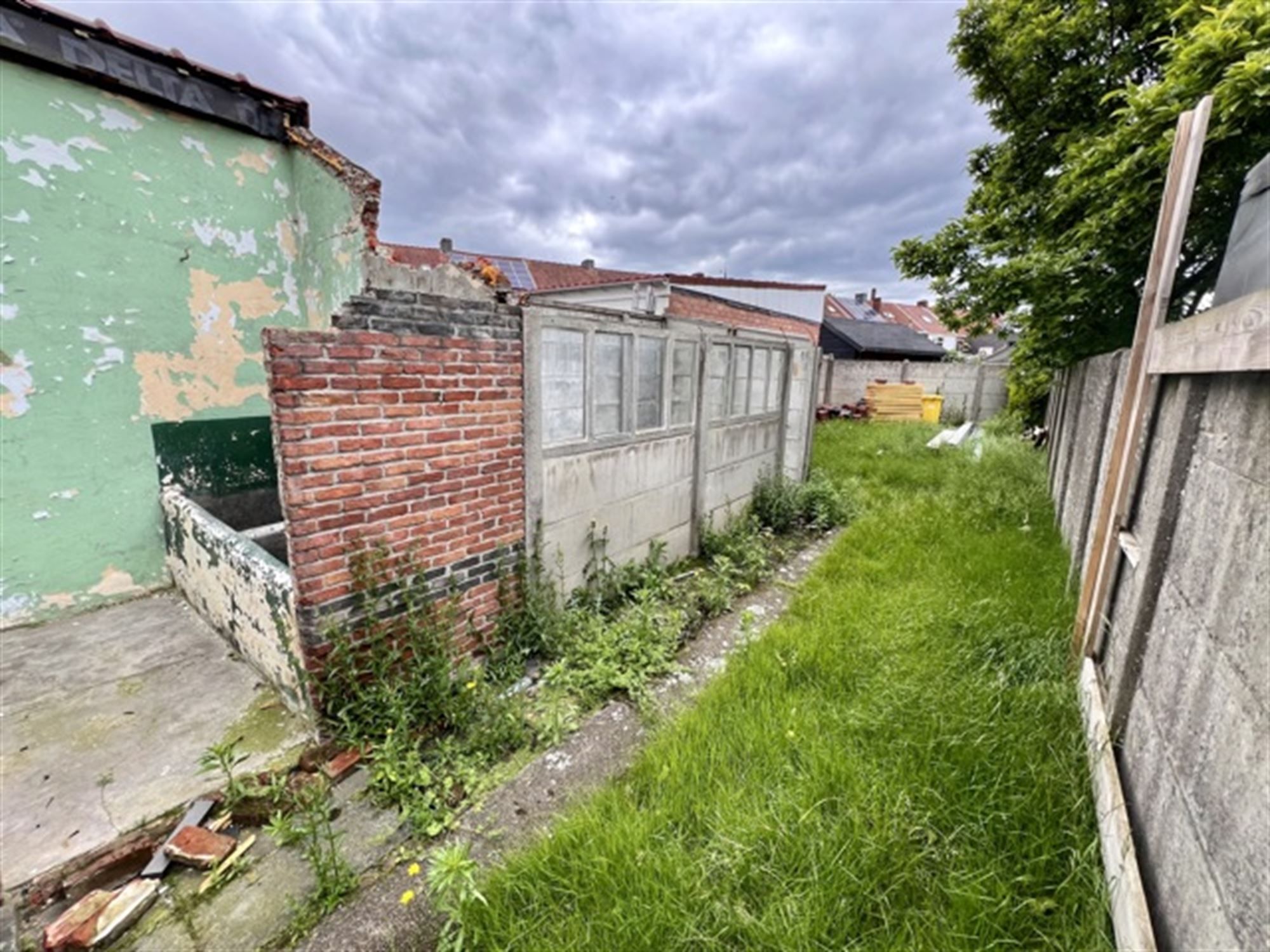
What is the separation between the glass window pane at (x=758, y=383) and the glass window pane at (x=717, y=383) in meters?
0.62

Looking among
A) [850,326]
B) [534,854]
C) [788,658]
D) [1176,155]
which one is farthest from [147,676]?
[850,326]

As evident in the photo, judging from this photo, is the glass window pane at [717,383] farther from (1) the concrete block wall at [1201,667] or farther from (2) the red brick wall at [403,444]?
(1) the concrete block wall at [1201,667]

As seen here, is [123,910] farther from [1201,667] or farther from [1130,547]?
[1130,547]

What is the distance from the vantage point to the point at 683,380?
4.41 m

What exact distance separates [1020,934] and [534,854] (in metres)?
1.52

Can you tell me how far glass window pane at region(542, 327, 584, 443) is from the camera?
3.19 m

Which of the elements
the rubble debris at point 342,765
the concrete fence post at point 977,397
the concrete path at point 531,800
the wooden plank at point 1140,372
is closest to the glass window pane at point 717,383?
the concrete path at point 531,800

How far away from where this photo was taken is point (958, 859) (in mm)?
1695

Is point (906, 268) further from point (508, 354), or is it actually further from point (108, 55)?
point (108, 55)

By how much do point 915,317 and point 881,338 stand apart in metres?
21.7

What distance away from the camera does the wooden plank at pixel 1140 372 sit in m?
2.01

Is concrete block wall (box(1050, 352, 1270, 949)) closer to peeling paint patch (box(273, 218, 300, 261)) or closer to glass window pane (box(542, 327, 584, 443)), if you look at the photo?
glass window pane (box(542, 327, 584, 443))

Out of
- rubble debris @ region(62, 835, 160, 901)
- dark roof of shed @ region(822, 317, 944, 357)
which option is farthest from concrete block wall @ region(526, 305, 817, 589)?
dark roof of shed @ region(822, 317, 944, 357)

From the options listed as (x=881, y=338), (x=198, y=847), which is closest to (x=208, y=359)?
(x=198, y=847)
